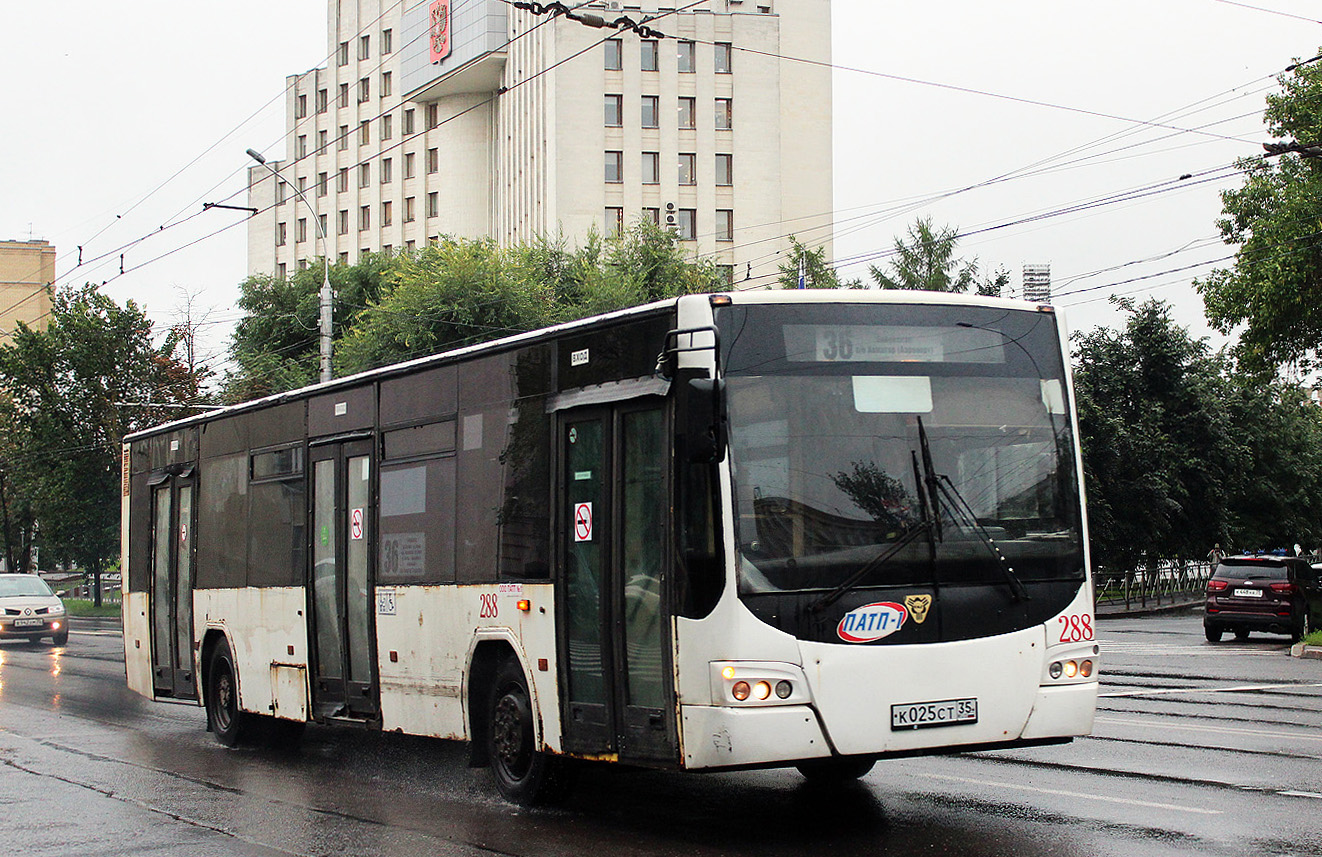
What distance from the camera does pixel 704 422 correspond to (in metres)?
7.98

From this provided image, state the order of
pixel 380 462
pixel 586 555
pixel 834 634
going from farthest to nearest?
1. pixel 380 462
2. pixel 586 555
3. pixel 834 634

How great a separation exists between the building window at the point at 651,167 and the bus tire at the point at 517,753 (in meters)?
62.5

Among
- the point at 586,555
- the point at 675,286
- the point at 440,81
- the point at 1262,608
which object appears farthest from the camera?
the point at 440,81

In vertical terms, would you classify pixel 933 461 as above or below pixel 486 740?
above

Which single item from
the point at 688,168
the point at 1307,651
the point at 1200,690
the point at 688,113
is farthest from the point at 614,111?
the point at 1200,690

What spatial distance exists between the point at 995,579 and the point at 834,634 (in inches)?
39.2

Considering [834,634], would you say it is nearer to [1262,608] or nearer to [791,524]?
[791,524]

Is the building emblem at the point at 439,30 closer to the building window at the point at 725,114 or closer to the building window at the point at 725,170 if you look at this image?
the building window at the point at 725,114

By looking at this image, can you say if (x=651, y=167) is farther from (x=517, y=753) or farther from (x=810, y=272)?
(x=517, y=753)

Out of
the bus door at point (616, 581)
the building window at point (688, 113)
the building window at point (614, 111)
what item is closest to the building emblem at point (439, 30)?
the building window at point (614, 111)

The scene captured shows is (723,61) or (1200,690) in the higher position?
(723,61)

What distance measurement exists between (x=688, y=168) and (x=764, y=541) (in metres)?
64.8

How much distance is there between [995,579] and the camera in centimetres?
838

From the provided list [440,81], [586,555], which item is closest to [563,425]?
[586,555]
